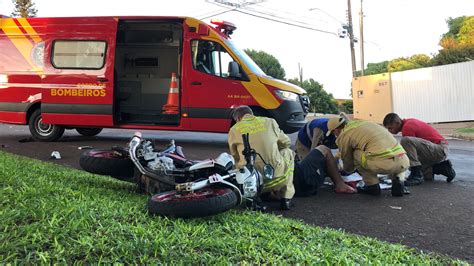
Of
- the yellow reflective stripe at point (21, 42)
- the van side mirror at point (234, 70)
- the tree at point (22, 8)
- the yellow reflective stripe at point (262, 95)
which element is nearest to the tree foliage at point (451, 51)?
the yellow reflective stripe at point (262, 95)

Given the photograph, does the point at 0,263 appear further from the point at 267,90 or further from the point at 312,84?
the point at 312,84

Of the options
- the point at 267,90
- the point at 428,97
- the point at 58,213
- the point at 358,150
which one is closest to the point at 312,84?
the point at 428,97

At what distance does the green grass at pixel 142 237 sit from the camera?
7.35ft

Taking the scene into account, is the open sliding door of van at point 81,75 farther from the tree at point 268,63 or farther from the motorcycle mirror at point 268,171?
the tree at point 268,63

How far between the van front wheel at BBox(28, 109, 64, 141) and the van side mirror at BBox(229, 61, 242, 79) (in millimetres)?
4076

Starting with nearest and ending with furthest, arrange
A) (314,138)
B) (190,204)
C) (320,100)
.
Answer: (190,204), (314,138), (320,100)

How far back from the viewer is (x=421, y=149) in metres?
5.86

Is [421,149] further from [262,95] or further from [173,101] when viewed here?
[173,101]

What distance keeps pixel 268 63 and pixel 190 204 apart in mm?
42634

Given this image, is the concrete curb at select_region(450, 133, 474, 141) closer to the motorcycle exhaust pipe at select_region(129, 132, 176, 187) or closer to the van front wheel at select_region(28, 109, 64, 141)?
the van front wheel at select_region(28, 109, 64, 141)

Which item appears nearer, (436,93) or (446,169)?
(446,169)

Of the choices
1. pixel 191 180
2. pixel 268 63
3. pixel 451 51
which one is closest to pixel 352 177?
pixel 191 180

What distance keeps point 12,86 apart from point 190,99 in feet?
13.1

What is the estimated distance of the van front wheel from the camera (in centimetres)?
937
